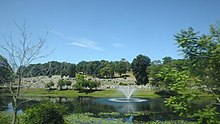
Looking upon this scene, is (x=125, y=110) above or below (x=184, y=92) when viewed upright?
below

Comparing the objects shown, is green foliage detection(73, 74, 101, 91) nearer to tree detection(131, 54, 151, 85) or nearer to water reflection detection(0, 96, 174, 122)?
tree detection(131, 54, 151, 85)

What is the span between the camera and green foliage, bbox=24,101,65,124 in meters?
18.4

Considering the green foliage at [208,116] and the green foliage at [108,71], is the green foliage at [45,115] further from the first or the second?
the green foliage at [108,71]

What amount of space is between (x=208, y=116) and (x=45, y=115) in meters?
13.5

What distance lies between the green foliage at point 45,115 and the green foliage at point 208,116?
13.0m

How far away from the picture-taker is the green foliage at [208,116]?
7465 mm

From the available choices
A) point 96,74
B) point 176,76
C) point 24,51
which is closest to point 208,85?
point 176,76

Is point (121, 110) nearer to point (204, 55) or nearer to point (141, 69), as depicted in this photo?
point (204, 55)

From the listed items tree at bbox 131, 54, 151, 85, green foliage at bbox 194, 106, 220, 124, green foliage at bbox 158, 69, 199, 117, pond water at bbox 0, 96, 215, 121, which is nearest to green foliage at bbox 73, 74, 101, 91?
tree at bbox 131, 54, 151, 85

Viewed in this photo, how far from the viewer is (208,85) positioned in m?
8.14

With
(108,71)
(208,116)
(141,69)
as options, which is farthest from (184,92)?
(108,71)

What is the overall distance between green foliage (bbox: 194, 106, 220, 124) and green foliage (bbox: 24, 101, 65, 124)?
42.7 feet

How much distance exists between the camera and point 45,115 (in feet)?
60.6

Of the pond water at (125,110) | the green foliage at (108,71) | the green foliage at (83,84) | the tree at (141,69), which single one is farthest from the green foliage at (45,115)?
the green foliage at (108,71)
